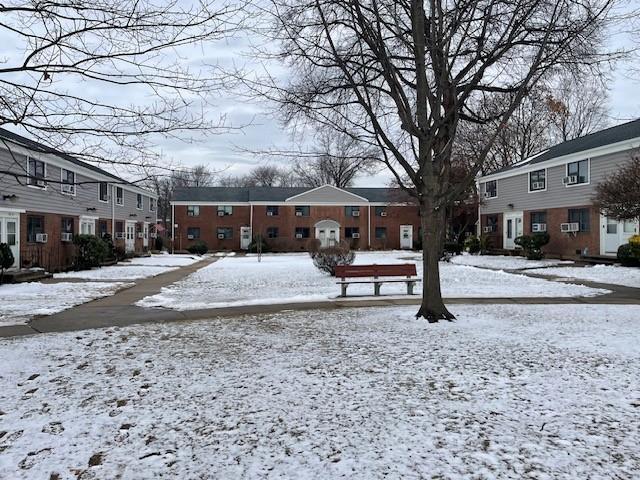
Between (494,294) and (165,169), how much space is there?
10155mm

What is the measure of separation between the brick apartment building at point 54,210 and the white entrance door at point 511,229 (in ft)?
75.4

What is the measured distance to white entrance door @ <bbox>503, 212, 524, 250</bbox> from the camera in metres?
31.0

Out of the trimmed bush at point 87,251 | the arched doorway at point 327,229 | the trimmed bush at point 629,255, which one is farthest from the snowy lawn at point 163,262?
the trimmed bush at point 629,255

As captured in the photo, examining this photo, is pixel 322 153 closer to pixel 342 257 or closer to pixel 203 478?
pixel 203 478

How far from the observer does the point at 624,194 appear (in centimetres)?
1438

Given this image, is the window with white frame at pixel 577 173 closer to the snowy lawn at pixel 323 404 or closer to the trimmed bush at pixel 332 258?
the trimmed bush at pixel 332 258

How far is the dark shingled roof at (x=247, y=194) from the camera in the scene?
47.8 m

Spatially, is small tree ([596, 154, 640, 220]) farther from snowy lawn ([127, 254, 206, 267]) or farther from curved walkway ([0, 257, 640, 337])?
snowy lawn ([127, 254, 206, 267])

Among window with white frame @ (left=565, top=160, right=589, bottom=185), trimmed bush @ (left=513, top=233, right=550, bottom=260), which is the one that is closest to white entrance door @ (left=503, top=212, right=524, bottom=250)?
trimmed bush @ (left=513, top=233, right=550, bottom=260)

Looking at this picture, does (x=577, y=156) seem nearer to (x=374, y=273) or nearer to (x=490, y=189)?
(x=490, y=189)

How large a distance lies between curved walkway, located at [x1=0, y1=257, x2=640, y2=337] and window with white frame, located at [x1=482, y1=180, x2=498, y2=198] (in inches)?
797

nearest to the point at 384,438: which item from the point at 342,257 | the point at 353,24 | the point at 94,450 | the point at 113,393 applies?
the point at 94,450

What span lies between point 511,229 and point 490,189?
3.99 metres

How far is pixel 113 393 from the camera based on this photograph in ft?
16.6
